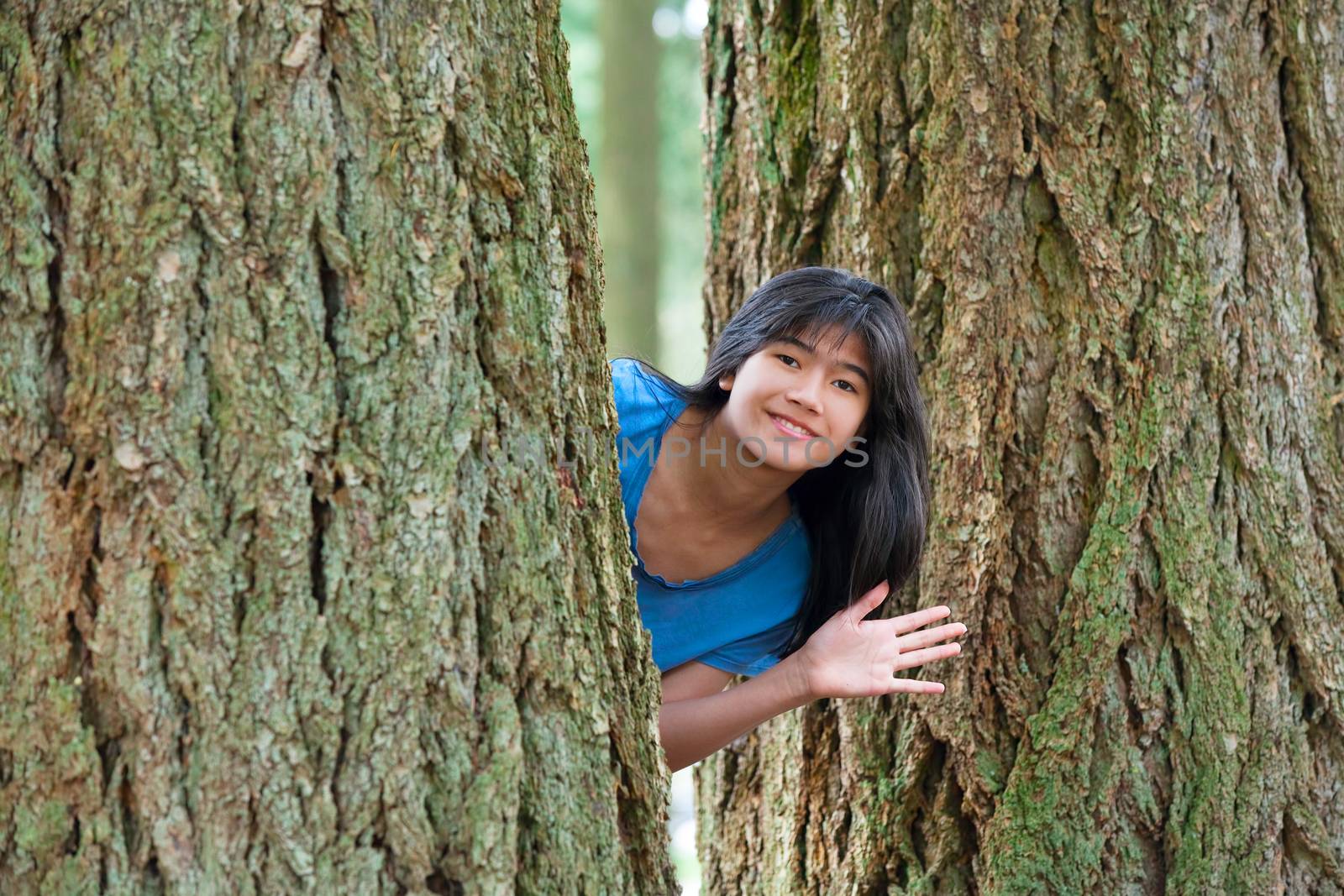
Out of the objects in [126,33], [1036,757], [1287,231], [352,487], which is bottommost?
[1036,757]

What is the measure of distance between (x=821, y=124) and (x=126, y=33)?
192 cm

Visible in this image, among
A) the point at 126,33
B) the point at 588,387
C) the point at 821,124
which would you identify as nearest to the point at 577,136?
the point at 588,387

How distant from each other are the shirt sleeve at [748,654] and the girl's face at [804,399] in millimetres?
428

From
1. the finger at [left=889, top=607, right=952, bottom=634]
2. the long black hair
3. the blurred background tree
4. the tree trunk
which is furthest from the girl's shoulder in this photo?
the tree trunk

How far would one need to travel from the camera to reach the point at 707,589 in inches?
107

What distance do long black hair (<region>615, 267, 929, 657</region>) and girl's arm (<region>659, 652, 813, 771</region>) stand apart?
272 millimetres

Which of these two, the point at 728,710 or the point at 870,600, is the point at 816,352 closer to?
the point at 870,600

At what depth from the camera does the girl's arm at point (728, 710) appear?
2391 millimetres

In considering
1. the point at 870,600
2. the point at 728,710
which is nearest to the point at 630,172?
the point at 870,600

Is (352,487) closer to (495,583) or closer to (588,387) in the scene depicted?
(495,583)

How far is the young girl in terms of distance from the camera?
2.44 meters

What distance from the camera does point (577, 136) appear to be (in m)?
1.70

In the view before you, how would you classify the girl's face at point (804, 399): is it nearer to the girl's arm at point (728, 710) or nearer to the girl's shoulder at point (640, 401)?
the girl's shoulder at point (640, 401)

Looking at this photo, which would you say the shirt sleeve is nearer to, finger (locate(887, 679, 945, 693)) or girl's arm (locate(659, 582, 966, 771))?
girl's arm (locate(659, 582, 966, 771))
